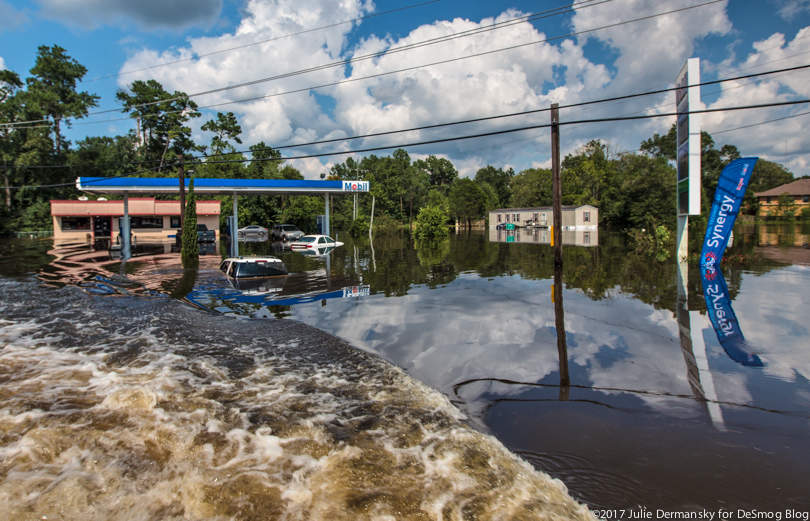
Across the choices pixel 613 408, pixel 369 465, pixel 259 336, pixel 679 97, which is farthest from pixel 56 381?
pixel 679 97

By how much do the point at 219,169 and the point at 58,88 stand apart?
2824 cm

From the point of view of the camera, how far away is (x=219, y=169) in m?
65.4

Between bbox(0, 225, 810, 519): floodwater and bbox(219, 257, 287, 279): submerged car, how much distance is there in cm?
450

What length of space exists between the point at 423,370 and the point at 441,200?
82.7m

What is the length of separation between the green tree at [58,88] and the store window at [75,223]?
25.6m

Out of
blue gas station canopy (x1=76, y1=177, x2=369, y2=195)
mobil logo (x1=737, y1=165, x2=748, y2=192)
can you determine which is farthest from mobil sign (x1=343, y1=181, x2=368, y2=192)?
mobil logo (x1=737, y1=165, x2=748, y2=192)

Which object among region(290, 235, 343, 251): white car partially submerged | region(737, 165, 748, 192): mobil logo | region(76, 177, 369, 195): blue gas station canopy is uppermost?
region(76, 177, 369, 195): blue gas station canopy

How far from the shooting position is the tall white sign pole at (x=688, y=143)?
19.8 meters

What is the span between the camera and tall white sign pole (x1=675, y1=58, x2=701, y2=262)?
1978cm

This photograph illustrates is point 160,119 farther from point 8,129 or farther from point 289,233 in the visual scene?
point 289,233

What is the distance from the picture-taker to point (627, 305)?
12797mm

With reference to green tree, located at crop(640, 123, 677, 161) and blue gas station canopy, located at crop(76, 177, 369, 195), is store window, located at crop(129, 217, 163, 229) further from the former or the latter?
green tree, located at crop(640, 123, 677, 161)

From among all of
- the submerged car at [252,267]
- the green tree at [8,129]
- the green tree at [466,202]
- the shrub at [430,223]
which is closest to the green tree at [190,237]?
the submerged car at [252,267]

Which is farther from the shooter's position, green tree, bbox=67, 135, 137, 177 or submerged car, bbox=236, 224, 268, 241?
green tree, bbox=67, 135, 137, 177
